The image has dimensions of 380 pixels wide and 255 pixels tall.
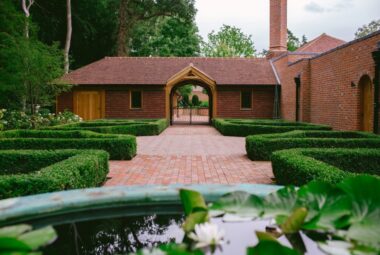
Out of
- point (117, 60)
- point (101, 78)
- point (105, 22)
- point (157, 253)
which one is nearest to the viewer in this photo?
point (157, 253)

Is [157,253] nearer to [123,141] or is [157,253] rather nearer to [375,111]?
[123,141]

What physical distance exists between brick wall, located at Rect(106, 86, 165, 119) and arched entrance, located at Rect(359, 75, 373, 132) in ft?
48.6

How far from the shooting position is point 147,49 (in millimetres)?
42500

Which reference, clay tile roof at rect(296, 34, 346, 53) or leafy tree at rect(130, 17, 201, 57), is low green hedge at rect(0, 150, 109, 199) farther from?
leafy tree at rect(130, 17, 201, 57)

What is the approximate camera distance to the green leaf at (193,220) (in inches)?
58.2

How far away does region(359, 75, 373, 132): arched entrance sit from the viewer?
1387cm

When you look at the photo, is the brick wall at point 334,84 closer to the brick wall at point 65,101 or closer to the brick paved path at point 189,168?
the brick paved path at point 189,168

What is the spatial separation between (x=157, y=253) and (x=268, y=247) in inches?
14.3

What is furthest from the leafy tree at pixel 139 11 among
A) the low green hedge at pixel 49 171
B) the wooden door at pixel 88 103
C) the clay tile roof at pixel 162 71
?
the low green hedge at pixel 49 171

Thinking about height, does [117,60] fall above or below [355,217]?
above

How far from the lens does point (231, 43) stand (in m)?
60.2

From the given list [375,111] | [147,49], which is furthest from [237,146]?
[147,49]

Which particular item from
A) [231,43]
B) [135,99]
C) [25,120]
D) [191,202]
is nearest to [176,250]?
[191,202]

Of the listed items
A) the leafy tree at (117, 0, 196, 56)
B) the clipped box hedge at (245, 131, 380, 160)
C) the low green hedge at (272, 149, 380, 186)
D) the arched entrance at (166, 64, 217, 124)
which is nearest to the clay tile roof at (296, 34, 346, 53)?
the arched entrance at (166, 64, 217, 124)
